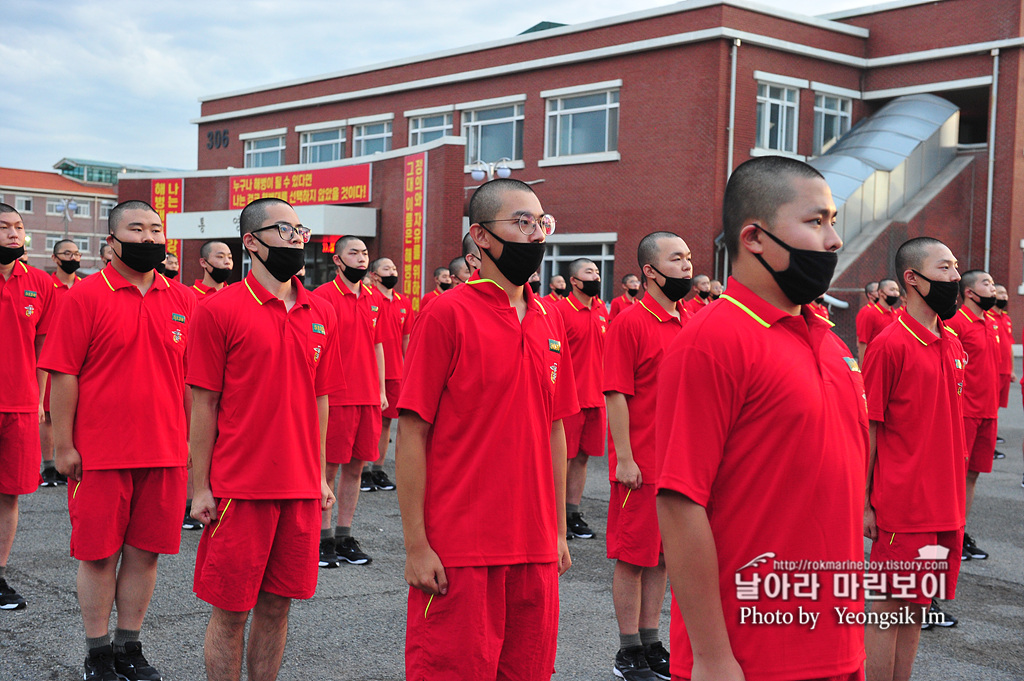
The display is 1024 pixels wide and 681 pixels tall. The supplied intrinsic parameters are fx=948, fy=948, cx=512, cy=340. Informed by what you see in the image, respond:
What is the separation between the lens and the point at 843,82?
1137 inches

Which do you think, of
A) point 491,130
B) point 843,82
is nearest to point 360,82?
point 491,130

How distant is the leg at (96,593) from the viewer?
473 centimetres

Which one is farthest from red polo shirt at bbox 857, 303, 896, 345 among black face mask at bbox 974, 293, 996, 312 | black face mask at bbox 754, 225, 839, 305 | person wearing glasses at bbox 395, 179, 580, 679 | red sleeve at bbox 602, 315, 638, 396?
black face mask at bbox 754, 225, 839, 305

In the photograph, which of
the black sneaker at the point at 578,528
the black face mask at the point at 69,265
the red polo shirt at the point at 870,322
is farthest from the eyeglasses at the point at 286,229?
the red polo shirt at the point at 870,322

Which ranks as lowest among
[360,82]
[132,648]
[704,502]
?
[132,648]

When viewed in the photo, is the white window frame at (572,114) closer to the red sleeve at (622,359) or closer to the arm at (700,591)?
the red sleeve at (622,359)

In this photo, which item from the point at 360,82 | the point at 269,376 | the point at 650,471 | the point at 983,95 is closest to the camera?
the point at 269,376

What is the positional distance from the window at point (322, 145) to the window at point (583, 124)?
Answer: 1034 cm

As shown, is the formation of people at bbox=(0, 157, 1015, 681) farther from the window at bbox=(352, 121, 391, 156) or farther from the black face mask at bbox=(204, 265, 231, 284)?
the window at bbox=(352, 121, 391, 156)

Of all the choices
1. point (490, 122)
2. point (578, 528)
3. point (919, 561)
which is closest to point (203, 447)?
point (919, 561)

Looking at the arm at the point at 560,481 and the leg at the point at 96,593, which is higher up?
the arm at the point at 560,481

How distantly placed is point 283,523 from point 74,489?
1355 millimetres

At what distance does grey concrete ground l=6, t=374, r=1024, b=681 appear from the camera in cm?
512

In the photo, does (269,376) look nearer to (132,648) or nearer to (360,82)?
(132,648)
